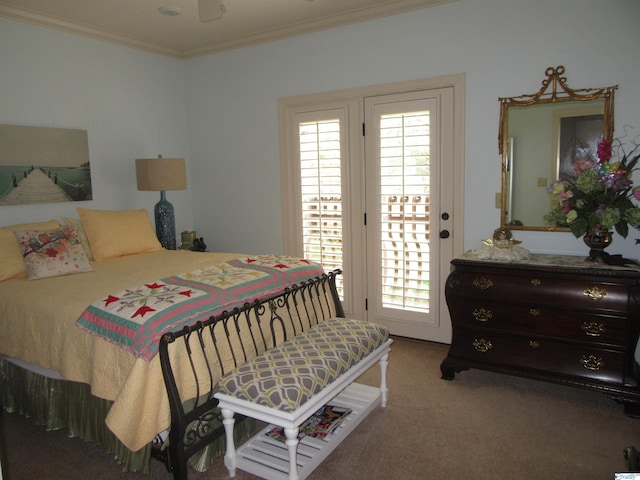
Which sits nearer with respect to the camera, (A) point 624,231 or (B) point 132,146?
(A) point 624,231

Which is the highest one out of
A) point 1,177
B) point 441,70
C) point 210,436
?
point 441,70

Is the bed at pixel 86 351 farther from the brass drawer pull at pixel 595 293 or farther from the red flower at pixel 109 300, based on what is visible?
the brass drawer pull at pixel 595 293

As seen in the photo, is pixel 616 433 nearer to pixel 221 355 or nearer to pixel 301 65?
pixel 221 355

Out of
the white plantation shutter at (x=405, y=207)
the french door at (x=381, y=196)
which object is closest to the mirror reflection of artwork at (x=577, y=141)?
the french door at (x=381, y=196)

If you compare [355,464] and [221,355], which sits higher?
[221,355]

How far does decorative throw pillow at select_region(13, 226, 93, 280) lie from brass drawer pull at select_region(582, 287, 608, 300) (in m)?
3.18

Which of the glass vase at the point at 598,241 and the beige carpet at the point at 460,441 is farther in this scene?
the glass vase at the point at 598,241

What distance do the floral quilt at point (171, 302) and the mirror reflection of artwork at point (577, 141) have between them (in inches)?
78.5

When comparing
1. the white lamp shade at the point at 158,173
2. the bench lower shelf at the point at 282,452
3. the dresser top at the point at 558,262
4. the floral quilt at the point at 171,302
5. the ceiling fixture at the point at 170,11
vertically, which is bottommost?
the bench lower shelf at the point at 282,452

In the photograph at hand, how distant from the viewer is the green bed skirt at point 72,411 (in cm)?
228

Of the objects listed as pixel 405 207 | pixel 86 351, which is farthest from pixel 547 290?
pixel 86 351

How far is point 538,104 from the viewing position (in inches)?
128

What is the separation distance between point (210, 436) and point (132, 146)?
312 centimetres

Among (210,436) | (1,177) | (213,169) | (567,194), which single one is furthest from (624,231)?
(1,177)
